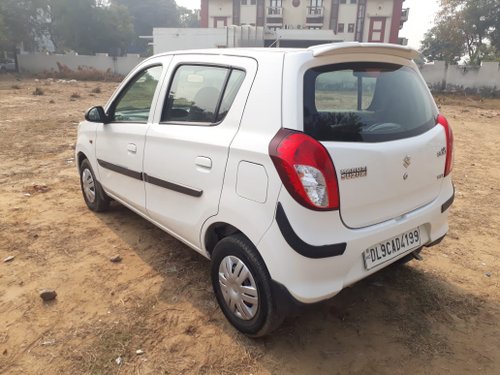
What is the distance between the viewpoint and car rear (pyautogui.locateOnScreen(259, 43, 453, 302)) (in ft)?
7.05

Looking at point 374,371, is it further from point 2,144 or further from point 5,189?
point 2,144

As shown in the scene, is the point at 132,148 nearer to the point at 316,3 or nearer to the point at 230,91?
the point at 230,91

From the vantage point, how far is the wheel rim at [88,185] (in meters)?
4.55

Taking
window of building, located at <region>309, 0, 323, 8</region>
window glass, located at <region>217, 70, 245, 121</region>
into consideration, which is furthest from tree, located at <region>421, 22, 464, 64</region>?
window glass, located at <region>217, 70, 245, 121</region>

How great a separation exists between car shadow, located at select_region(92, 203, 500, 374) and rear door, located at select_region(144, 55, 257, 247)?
1.55 ft

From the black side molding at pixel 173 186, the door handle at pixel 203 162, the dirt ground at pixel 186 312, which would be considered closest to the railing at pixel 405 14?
the dirt ground at pixel 186 312

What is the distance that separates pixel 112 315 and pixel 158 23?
258ft

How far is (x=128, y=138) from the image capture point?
353cm

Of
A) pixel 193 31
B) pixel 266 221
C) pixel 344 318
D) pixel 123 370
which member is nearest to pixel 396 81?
pixel 266 221

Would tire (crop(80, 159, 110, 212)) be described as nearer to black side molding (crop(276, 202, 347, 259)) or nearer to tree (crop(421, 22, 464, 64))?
black side molding (crop(276, 202, 347, 259))

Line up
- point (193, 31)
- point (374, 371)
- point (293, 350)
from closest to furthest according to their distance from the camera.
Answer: point (374, 371) < point (293, 350) < point (193, 31)

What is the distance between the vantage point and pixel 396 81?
272 centimetres

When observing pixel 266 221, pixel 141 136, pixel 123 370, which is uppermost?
pixel 141 136

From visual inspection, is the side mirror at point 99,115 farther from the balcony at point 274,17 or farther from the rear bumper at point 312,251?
the balcony at point 274,17
